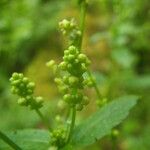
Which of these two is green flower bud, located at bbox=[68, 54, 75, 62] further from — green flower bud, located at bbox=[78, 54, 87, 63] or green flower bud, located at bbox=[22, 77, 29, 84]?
green flower bud, located at bbox=[22, 77, 29, 84]

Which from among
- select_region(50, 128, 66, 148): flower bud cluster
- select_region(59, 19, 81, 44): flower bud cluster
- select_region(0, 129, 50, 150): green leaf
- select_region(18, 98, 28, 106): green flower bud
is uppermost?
A: select_region(59, 19, 81, 44): flower bud cluster

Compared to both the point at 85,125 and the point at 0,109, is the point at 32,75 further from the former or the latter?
the point at 85,125

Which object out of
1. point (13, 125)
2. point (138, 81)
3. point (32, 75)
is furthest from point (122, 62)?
point (32, 75)

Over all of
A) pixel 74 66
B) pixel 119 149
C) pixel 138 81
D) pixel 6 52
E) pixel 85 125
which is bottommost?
pixel 119 149

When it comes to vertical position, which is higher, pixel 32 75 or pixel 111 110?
pixel 111 110

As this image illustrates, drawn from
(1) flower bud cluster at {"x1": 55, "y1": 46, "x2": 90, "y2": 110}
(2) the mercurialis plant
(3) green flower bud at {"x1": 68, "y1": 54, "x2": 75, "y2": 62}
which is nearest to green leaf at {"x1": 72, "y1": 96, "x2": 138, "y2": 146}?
(2) the mercurialis plant

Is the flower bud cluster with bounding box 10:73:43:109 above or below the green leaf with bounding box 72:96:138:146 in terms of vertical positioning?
above
